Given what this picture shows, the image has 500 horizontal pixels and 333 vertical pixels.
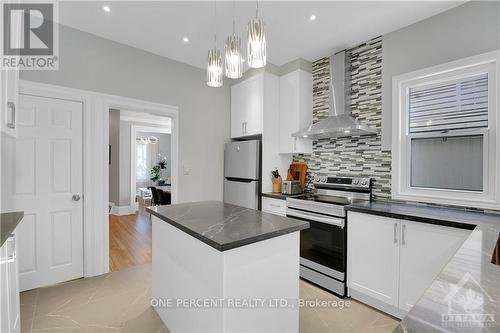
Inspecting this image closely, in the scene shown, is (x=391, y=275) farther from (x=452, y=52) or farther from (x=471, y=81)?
(x=452, y=52)

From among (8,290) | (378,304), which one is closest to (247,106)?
(378,304)

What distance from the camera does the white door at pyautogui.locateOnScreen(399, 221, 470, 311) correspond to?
5.92ft

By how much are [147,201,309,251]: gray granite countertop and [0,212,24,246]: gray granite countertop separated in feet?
2.58

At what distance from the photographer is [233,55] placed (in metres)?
1.61

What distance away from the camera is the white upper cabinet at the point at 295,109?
3.37 meters

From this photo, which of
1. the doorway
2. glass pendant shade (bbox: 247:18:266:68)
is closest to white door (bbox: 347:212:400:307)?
glass pendant shade (bbox: 247:18:266:68)

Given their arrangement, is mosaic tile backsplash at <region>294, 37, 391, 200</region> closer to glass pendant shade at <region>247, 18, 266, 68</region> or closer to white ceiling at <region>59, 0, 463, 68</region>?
white ceiling at <region>59, 0, 463, 68</region>

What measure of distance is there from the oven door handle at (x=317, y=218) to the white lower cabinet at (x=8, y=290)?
2.40m

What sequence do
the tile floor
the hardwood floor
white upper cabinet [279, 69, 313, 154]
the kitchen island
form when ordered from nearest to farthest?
the kitchen island, the tile floor, the hardwood floor, white upper cabinet [279, 69, 313, 154]

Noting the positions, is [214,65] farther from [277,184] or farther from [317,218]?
[277,184]

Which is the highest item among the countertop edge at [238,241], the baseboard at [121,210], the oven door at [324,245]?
the countertop edge at [238,241]

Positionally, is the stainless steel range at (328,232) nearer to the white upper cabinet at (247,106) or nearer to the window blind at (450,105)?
the window blind at (450,105)

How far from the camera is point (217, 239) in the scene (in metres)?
1.24

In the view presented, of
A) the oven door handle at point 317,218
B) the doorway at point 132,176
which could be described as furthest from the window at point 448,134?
the doorway at point 132,176
